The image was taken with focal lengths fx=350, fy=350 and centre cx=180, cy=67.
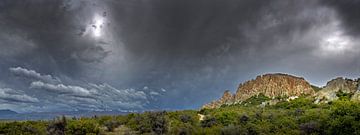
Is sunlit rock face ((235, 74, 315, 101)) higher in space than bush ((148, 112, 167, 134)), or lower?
higher

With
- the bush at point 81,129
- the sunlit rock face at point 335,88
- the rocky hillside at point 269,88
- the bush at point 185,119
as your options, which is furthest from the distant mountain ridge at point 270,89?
the bush at point 81,129

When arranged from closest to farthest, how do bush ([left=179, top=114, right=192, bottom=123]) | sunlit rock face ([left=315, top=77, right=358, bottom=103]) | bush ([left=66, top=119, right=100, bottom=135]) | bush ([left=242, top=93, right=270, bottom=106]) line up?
bush ([left=66, top=119, right=100, bottom=135]) < bush ([left=179, top=114, right=192, bottom=123]) < sunlit rock face ([left=315, top=77, right=358, bottom=103]) < bush ([left=242, top=93, right=270, bottom=106])

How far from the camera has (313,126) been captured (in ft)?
159

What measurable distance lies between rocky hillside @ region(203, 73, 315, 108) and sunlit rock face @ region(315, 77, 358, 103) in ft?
133

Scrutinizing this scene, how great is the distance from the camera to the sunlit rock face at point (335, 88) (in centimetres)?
10120

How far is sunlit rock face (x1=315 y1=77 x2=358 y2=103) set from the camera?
10120cm

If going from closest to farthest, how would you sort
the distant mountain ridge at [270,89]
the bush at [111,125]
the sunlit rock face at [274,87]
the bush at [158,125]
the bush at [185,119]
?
the bush at [158,125] < the bush at [111,125] < the bush at [185,119] < the distant mountain ridge at [270,89] < the sunlit rock face at [274,87]

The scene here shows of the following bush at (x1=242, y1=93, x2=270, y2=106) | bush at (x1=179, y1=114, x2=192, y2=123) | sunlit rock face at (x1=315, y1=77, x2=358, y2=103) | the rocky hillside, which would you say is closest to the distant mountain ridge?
the rocky hillside

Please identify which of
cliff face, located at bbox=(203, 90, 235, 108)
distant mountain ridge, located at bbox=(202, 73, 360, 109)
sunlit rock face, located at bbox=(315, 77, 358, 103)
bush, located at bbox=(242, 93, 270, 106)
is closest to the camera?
sunlit rock face, located at bbox=(315, 77, 358, 103)

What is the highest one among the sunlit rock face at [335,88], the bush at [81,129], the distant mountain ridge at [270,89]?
the distant mountain ridge at [270,89]

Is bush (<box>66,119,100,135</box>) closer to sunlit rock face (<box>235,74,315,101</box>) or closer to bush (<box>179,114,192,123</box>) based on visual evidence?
bush (<box>179,114,192,123</box>)

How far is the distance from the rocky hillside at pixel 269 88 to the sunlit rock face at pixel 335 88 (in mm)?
40558

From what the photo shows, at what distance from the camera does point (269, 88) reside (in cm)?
17050

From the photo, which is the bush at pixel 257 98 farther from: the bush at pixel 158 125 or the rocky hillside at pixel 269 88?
the bush at pixel 158 125
